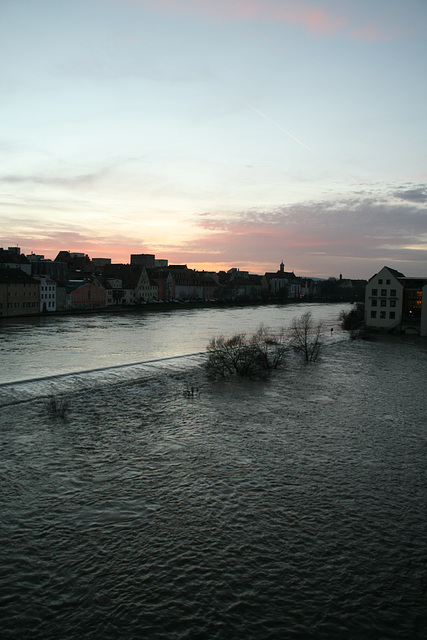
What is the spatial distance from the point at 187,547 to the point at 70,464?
5393mm

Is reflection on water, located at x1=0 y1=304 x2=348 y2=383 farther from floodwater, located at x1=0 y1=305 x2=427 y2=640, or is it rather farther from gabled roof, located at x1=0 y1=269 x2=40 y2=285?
floodwater, located at x1=0 y1=305 x2=427 y2=640

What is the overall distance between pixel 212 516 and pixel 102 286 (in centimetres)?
7669

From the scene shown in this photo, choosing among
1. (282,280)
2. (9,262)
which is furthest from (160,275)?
(282,280)

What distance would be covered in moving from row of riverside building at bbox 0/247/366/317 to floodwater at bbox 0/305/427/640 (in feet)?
153

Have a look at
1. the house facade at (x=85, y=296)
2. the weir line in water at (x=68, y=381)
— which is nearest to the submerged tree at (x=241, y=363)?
the weir line in water at (x=68, y=381)

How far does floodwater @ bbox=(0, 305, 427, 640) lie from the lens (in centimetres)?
789

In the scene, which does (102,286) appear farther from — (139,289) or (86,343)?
(86,343)

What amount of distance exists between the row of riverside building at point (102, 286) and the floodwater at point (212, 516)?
1835 inches

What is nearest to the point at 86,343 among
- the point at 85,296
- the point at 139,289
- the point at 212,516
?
the point at 212,516

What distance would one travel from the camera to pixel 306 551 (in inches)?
377

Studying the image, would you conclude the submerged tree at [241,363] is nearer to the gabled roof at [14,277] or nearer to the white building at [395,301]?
the white building at [395,301]

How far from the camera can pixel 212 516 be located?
1086 cm

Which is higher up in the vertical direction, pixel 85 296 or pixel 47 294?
pixel 47 294

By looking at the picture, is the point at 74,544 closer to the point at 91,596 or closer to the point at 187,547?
the point at 91,596
